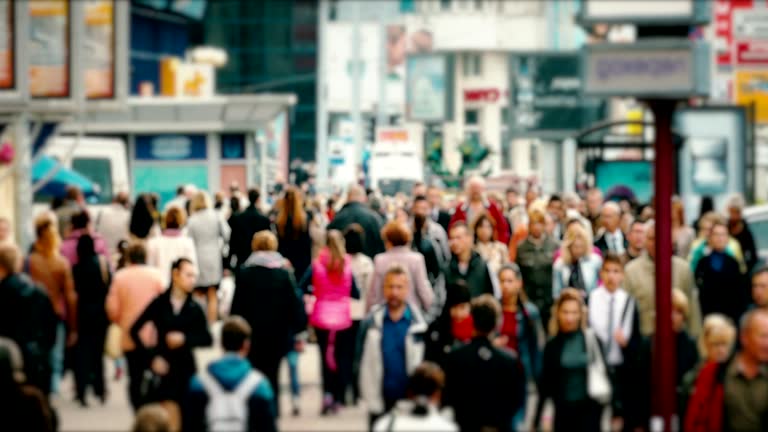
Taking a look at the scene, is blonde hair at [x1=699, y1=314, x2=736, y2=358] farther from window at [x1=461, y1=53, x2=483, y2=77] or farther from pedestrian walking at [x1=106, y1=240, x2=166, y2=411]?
window at [x1=461, y1=53, x2=483, y2=77]

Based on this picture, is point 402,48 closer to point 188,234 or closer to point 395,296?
point 188,234

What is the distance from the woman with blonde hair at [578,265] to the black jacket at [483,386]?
559 cm

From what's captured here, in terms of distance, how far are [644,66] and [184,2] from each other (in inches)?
2737

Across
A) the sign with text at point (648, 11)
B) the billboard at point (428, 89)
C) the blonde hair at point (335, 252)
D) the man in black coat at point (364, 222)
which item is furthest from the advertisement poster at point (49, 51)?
the billboard at point (428, 89)

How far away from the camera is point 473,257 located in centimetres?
1652

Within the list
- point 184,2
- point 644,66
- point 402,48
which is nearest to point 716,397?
point 644,66

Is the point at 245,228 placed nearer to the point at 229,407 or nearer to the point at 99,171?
the point at 229,407

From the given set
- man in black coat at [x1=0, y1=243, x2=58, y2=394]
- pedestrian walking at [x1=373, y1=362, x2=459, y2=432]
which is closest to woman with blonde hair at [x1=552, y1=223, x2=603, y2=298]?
man in black coat at [x1=0, y1=243, x2=58, y2=394]

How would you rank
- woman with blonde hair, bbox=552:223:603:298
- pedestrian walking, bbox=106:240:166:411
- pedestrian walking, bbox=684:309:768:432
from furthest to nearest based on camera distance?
woman with blonde hair, bbox=552:223:603:298 → pedestrian walking, bbox=106:240:166:411 → pedestrian walking, bbox=684:309:768:432

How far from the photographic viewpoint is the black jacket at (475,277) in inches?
645

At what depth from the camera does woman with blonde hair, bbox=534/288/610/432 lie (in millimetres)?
12578

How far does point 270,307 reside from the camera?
15.7 meters

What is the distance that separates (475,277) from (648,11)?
19.4 feet

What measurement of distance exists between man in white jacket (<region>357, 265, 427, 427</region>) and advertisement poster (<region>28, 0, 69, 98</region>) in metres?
11.3
